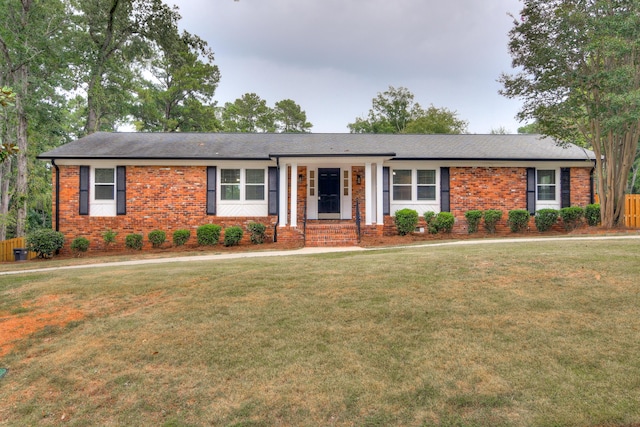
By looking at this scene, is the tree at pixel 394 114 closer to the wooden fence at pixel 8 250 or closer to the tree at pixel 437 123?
the tree at pixel 437 123

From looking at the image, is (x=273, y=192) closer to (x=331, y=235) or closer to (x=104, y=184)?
(x=331, y=235)

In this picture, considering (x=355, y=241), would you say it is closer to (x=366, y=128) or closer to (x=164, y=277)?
(x=164, y=277)

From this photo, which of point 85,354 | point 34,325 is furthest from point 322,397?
point 34,325

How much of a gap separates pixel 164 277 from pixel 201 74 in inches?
Answer: 974

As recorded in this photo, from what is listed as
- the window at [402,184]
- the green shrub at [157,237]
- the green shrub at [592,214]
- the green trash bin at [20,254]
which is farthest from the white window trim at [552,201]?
the green trash bin at [20,254]

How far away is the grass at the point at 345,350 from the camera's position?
2.78 meters

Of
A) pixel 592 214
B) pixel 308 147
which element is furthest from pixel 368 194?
pixel 592 214

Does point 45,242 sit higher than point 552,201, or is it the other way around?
point 552,201

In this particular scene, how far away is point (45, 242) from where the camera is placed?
39.5 ft

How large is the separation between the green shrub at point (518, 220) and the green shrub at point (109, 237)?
50.0ft

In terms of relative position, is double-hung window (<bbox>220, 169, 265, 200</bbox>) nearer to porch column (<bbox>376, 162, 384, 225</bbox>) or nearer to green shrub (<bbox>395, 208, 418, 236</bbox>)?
porch column (<bbox>376, 162, 384, 225</bbox>)

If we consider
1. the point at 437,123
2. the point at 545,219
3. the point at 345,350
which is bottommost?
the point at 345,350

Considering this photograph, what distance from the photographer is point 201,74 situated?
88.9 feet

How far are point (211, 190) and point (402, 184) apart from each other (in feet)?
25.3
